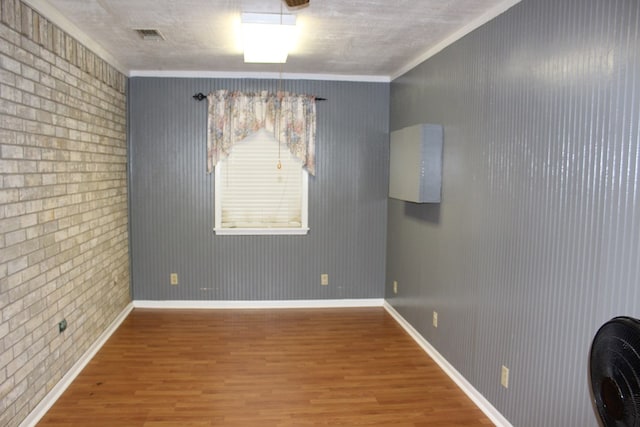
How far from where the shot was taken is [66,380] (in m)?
3.32

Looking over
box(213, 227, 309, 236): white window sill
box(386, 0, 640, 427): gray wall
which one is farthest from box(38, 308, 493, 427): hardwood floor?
box(213, 227, 309, 236): white window sill

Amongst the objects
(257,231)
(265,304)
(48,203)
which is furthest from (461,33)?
(265,304)

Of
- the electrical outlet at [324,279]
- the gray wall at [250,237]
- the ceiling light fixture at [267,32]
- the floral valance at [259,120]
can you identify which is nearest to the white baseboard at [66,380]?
the gray wall at [250,237]

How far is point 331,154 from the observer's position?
524cm

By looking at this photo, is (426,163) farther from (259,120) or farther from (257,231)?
(257,231)

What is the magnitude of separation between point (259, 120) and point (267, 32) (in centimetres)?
187

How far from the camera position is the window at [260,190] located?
16.9 ft

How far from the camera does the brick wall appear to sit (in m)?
2.56

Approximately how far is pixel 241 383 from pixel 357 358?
100cm

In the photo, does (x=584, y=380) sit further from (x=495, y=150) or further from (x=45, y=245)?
(x=45, y=245)

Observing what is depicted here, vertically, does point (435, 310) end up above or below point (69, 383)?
above

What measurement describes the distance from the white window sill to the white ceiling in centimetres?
169

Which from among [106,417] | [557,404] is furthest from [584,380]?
[106,417]

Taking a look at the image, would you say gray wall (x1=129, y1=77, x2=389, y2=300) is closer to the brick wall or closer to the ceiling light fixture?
the brick wall
